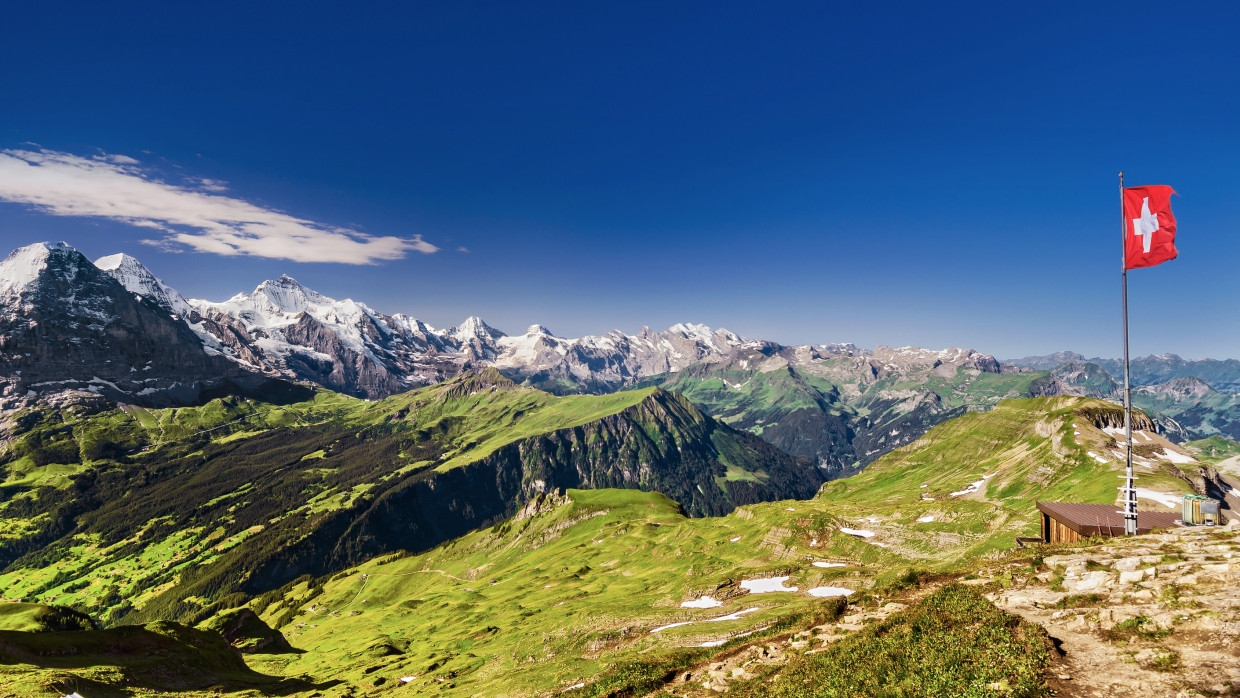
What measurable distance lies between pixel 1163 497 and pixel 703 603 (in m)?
96.5

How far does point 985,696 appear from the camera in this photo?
18.2 metres

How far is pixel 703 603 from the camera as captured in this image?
2429 inches

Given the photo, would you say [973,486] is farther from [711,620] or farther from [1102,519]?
[711,620]

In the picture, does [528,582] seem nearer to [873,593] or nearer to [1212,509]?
[873,593]

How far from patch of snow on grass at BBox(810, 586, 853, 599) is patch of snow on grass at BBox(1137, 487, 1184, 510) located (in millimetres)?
79921

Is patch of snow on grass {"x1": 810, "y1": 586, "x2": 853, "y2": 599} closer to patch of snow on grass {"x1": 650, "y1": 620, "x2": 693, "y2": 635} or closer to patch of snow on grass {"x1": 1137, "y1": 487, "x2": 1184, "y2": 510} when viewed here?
patch of snow on grass {"x1": 650, "y1": 620, "x2": 693, "y2": 635}

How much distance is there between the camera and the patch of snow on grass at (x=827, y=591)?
53.9m

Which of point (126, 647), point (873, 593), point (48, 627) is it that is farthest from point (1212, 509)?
point (48, 627)

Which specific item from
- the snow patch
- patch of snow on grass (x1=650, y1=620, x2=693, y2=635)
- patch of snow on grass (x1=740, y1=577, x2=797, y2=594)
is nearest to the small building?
patch of snow on grass (x1=740, y1=577, x2=797, y2=594)

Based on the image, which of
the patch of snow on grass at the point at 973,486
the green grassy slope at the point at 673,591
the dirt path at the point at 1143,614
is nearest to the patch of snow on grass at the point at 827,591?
the green grassy slope at the point at 673,591

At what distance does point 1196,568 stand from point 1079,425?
184 metres

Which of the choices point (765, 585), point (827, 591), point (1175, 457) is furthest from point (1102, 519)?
point (1175, 457)

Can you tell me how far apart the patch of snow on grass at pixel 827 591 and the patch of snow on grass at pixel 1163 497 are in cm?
7992

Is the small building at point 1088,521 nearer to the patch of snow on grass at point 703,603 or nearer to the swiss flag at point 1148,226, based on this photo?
the swiss flag at point 1148,226
